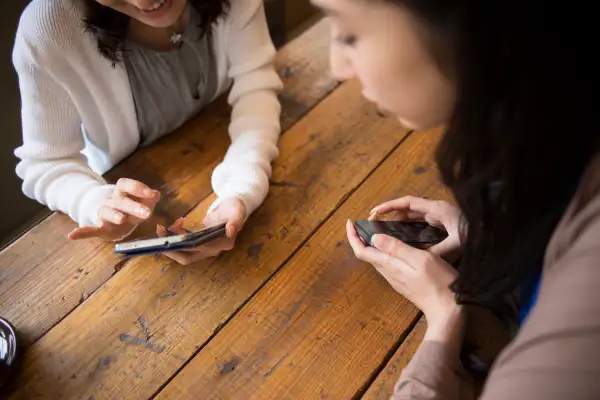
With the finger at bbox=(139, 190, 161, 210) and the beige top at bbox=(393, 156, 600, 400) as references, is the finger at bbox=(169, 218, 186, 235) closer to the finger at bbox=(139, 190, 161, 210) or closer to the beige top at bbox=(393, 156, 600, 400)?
the finger at bbox=(139, 190, 161, 210)

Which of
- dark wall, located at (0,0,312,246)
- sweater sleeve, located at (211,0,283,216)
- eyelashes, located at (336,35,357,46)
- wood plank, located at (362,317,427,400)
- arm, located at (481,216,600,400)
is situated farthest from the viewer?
dark wall, located at (0,0,312,246)

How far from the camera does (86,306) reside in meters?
0.81

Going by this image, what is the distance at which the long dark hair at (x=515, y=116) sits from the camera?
425 millimetres

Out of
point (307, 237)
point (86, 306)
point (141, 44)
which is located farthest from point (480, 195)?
point (141, 44)

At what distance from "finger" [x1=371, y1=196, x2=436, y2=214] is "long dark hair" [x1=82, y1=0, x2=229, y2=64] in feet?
1.69

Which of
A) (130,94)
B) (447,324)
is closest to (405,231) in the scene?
(447,324)

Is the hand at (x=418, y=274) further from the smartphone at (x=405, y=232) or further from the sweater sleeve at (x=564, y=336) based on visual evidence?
the sweater sleeve at (x=564, y=336)

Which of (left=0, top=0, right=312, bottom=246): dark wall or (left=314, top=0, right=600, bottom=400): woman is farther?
(left=0, top=0, right=312, bottom=246): dark wall

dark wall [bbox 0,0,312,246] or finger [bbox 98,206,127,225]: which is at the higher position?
finger [bbox 98,206,127,225]

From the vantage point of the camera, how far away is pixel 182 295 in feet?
2.67

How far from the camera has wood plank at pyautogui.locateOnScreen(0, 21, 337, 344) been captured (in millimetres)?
824

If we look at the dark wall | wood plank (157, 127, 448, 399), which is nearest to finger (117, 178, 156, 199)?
wood plank (157, 127, 448, 399)

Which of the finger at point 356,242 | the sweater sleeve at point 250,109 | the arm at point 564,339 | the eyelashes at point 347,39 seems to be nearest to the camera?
the arm at point 564,339

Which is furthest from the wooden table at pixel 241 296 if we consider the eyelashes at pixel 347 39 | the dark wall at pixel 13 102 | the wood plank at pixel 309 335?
the dark wall at pixel 13 102
